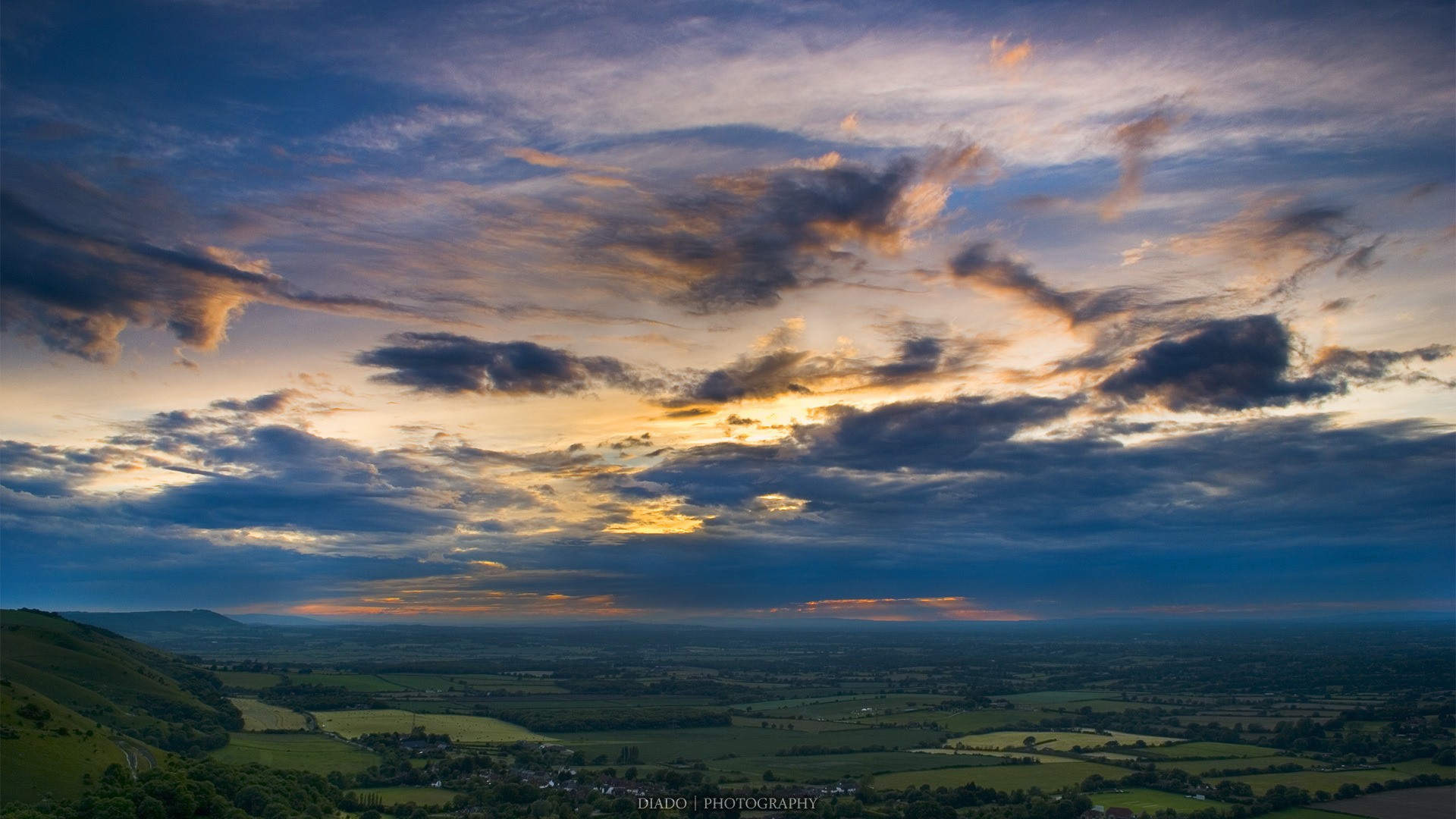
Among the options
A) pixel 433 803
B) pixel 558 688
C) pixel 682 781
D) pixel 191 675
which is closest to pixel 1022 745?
pixel 682 781

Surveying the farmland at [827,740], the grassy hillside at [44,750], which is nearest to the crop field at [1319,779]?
the farmland at [827,740]

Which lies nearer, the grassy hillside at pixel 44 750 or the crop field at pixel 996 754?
the grassy hillside at pixel 44 750

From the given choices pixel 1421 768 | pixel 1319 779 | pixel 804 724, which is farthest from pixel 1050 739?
pixel 1421 768

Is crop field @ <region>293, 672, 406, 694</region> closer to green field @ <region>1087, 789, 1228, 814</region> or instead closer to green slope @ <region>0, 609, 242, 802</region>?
green slope @ <region>0, 609, 242, 802</region>

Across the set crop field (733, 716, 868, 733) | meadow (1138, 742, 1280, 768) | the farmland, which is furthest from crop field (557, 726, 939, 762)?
meadow (1138, 742, 1280, 768)

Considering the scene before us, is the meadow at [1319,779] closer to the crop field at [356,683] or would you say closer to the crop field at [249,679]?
the crop field at [356,683]

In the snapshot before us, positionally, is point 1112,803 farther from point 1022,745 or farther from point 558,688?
point 558,688
